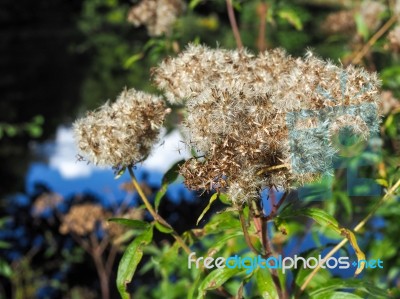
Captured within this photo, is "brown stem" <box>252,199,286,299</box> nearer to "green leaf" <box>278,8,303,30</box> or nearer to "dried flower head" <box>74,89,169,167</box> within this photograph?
"dried flower head" <box>74,89,169,167</box>

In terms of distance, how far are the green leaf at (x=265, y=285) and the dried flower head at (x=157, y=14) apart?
1.15 meters

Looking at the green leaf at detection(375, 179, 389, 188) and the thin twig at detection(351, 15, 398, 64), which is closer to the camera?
the green leaf at detection(375, 179, 389, 188)

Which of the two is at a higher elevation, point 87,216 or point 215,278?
point 87,216

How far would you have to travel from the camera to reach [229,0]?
5.92 feet

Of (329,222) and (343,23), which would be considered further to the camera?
(343,23)

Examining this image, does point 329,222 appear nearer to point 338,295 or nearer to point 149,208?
point 338,295

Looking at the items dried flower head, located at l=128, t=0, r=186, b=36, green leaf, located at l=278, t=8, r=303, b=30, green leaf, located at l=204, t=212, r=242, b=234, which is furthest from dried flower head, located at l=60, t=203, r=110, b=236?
green leaf, located at l=204, t=212, r=242, b=234

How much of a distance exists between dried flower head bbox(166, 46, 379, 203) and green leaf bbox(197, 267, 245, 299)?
227mm

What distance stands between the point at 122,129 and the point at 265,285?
1.09 feet

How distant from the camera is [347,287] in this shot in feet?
3.85

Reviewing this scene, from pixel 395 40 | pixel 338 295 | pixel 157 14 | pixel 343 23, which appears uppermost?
pixel 343 23

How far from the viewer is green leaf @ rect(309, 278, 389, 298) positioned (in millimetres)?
1159

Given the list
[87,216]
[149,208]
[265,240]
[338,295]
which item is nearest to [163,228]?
[149,208]

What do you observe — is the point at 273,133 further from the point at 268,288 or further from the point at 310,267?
the point at 310,267
